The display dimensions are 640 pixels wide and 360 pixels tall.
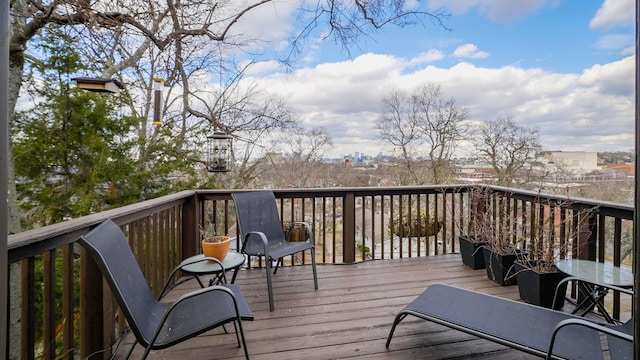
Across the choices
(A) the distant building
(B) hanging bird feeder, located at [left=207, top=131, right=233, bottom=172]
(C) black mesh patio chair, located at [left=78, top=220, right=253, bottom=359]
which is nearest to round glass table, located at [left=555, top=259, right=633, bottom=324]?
(A) the distant building

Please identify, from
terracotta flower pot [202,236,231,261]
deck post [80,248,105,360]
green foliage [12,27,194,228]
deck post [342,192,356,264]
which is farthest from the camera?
green foliage [12,27,194,228]

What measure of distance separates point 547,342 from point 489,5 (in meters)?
4.71

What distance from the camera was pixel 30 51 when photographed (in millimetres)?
4887

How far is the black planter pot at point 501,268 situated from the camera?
330 cm

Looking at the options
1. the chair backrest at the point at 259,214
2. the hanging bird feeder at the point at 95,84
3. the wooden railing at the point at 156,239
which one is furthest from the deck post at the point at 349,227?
the hanging bird feeder at the point at 95,84

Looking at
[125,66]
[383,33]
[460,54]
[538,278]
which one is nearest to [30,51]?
[125,66]

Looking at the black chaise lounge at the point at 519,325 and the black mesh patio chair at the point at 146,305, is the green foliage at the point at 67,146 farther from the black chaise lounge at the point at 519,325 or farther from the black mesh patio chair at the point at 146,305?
the black chaise lounge at the point at 519,325

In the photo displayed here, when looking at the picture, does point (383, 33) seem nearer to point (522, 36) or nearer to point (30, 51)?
point (522, 36)

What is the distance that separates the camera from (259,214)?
11.9 ft

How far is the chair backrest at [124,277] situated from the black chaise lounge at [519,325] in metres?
1.55

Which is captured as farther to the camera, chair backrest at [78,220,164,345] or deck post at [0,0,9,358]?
chair backrest at [78,220,164,345]

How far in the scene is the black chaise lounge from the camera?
1625mm

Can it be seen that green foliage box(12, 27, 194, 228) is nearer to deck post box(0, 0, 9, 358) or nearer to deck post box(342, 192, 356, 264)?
deck post box(342, 192, 356, 264)

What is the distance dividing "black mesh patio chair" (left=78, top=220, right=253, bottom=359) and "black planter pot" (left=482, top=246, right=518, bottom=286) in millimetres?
2695
